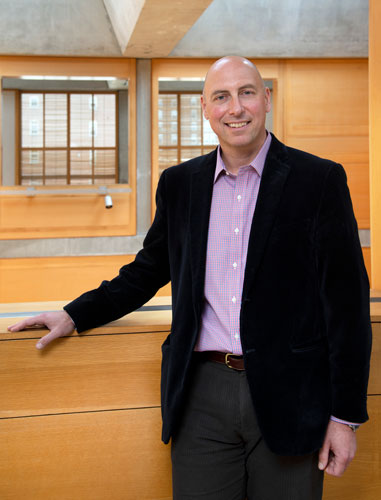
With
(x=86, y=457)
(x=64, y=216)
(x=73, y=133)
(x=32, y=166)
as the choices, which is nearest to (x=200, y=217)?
(x=86, y=457)

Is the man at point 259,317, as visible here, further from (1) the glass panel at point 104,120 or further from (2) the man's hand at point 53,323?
(1) the glass panel at point 104,120

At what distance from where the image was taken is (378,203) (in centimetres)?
283

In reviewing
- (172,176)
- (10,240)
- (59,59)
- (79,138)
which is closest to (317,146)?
(59,59)

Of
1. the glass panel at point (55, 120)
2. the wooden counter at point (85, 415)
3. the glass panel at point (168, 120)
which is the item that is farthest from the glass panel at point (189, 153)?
the wooden counter at point (85, 415)

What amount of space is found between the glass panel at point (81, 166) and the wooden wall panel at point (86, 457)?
7.65 m

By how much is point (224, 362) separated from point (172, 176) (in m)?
0.58

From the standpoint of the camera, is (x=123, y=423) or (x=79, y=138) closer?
(x=123, y=423)

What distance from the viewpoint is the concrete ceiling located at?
4969mm

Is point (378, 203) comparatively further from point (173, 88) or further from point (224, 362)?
point (173, 88)

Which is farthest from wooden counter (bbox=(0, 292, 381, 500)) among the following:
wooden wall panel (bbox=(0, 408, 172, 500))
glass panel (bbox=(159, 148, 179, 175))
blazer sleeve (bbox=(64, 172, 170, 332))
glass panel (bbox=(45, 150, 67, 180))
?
glass panel (bbox=(45, 150, 67, 180))

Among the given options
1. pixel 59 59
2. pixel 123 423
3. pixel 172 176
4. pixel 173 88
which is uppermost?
pixel 173 88

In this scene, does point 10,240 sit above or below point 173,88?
below

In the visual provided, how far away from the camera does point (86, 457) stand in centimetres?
179

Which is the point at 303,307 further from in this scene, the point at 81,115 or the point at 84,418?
the point at 81,115
